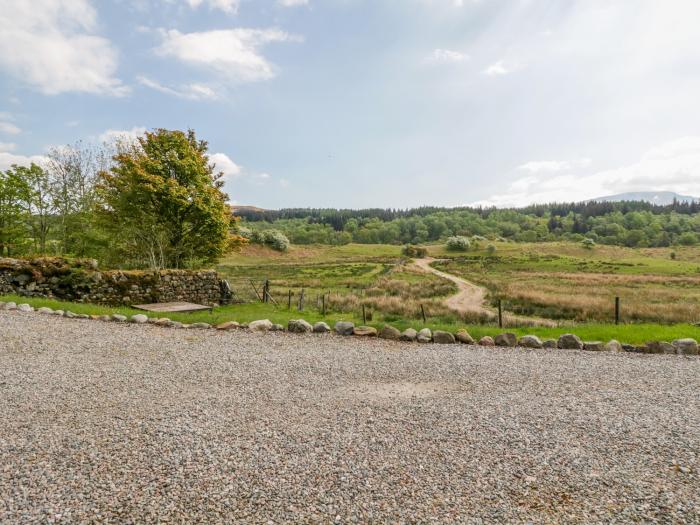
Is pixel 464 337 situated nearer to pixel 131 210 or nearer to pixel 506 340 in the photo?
pixel 506 340

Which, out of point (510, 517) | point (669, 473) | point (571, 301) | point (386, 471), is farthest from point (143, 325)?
point (571, 301)

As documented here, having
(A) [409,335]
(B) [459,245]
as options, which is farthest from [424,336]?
(B) [459,245]

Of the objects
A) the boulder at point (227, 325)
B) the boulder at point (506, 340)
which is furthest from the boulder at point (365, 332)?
A: the boulder at point (227, 325)

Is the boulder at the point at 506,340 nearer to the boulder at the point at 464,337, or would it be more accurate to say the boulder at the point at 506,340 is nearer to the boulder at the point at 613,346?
the boulder at the point at 464,337

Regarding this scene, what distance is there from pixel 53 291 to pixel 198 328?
912cm

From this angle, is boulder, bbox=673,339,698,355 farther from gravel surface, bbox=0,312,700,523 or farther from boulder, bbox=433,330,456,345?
boulder, bbox=433,330,456,345

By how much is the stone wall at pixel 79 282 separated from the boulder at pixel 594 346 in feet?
57.7

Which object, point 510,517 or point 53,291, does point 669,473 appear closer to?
point 510,517

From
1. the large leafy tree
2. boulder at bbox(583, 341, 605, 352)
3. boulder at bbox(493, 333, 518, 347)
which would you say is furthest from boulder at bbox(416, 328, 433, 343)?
the large leafy tree

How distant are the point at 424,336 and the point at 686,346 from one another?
6.94 metres

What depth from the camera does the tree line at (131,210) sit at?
23047 millimetres

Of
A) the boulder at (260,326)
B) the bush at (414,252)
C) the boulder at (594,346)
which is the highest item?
the boulder at (260,326)

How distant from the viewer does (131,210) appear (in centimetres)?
2297

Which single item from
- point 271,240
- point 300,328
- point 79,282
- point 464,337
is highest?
point 271,240
